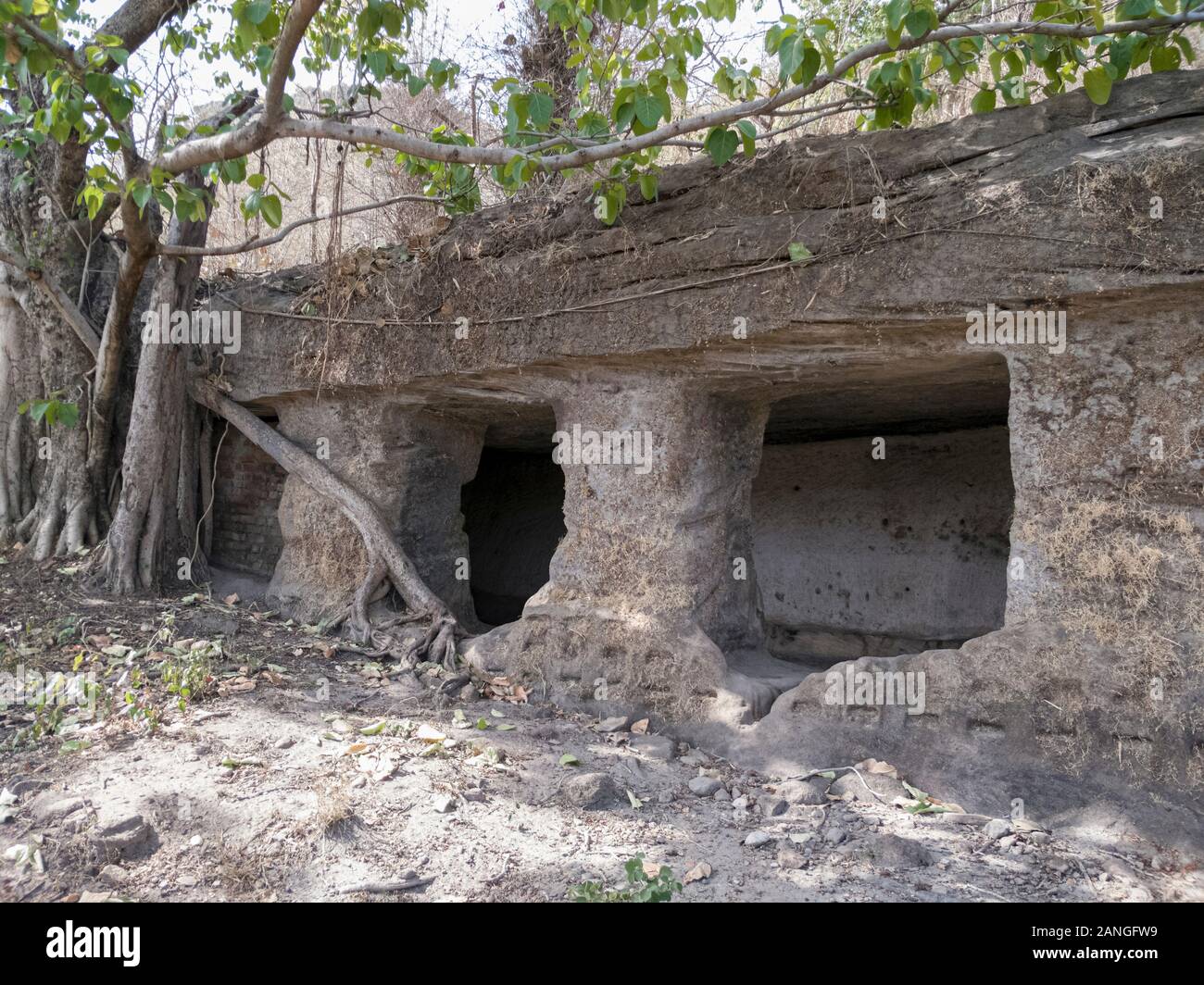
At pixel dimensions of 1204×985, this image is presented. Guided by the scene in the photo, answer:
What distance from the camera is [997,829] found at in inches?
133

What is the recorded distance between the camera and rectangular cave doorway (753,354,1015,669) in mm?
6672

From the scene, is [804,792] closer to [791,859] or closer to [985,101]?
[791,859]

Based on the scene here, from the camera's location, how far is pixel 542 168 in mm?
4008

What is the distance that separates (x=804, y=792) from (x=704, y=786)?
1.30 ft

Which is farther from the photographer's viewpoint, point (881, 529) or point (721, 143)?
point (881, 529)

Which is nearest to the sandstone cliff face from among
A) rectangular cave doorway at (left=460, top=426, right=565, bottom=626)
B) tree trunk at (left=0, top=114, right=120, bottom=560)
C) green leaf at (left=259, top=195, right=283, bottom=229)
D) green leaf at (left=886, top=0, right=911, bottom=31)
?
green leaf at (left=886, top=0, right=911, bottom=31)

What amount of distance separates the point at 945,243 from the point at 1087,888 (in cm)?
240

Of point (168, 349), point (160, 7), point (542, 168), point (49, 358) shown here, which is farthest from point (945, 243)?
point (49, 358)

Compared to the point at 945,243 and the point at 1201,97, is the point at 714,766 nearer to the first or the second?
the point at 945,243

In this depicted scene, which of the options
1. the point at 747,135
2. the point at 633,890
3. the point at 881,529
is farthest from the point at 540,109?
the point at 881,529

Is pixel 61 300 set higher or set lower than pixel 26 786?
higher

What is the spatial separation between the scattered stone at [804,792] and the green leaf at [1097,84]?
2819mm

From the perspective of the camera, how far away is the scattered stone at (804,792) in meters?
3.67

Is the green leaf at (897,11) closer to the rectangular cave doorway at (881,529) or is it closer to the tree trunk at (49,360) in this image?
the rectangular cave doorway at (881,529)
